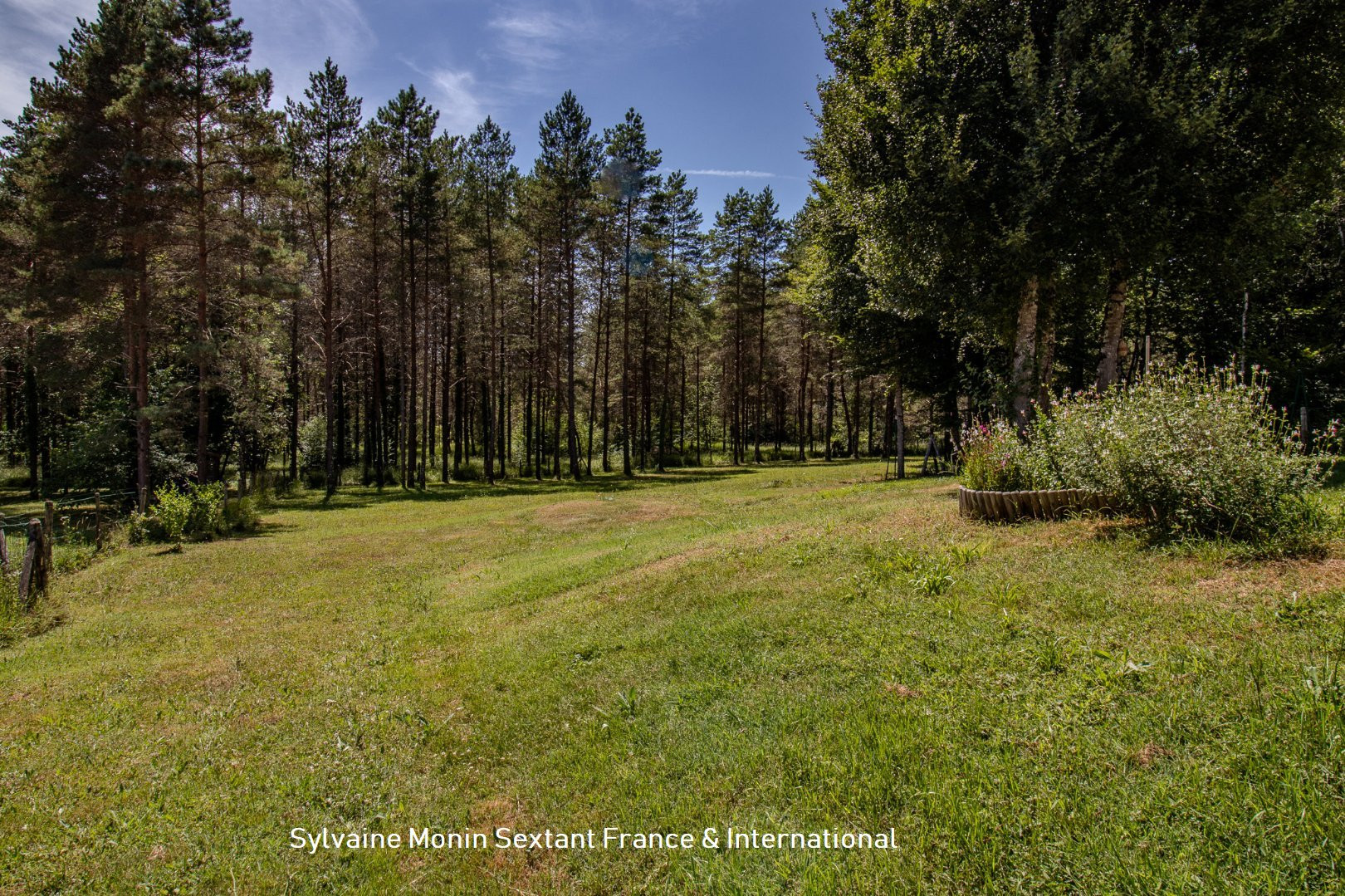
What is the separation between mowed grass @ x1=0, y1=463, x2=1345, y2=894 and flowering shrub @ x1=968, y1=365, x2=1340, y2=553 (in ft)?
1.73

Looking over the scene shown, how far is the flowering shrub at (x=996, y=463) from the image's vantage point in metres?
8.05

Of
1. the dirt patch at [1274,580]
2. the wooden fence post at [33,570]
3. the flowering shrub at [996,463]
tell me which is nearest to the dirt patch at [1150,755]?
the dirt patch at [1274,580]

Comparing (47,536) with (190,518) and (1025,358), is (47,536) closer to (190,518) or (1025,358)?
(190,518)

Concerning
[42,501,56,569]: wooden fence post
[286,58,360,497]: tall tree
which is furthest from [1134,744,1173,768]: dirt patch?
[286,58,360,497]: tall tree

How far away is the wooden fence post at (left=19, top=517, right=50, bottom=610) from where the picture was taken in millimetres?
9355

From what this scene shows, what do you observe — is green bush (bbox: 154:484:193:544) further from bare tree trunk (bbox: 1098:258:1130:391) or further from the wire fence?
bare tree trunk (bbox: 1098:258:1130:391)

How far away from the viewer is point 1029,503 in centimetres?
747

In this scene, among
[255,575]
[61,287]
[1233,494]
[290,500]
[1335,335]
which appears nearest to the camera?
[1233,494]

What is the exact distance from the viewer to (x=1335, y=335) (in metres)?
22.4

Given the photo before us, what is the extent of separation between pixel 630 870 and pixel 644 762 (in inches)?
36.8

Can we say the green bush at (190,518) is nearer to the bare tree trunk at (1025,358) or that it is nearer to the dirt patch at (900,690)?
the dirt patch at (900,690)

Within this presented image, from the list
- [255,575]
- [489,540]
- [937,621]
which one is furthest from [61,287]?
[937,621]

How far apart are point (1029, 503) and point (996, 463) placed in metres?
0.93

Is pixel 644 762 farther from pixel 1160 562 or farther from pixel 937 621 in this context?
pixel 1160 562
